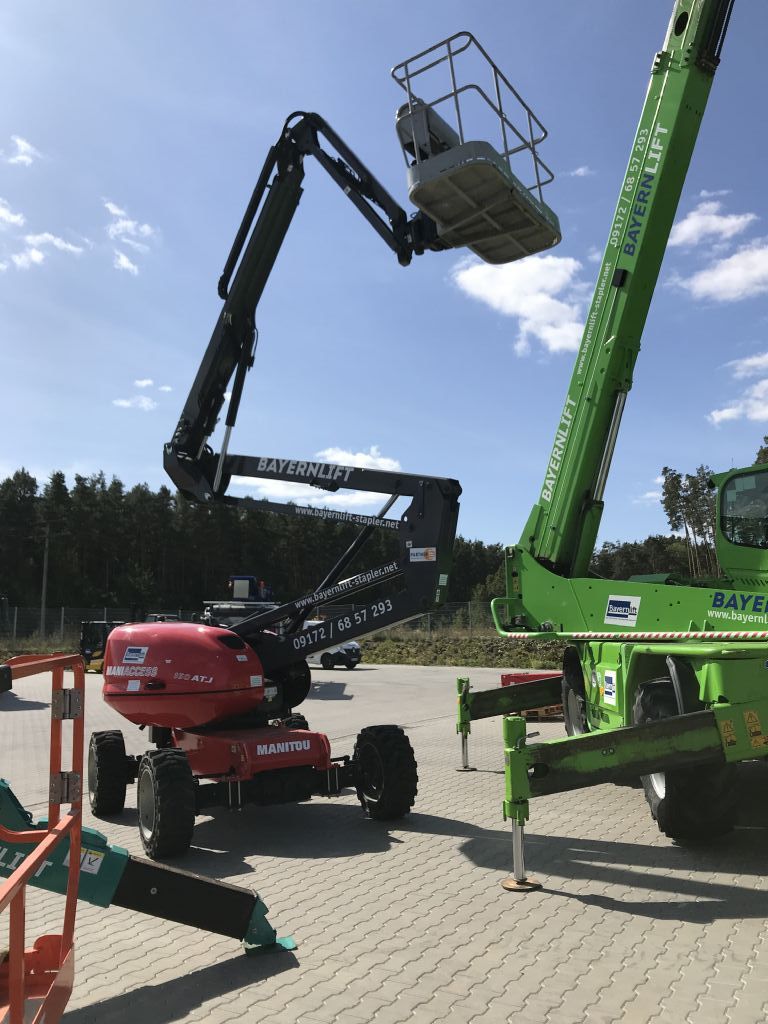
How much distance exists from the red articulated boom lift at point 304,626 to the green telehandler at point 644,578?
1057 mm

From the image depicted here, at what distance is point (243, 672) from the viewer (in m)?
6.74

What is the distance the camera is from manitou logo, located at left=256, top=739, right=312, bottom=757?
6.35 meters

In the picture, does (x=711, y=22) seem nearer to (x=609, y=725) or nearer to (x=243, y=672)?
(x=609, y=725)

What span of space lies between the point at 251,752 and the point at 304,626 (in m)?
1.38

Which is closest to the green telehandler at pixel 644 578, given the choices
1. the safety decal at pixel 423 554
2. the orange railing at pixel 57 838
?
the safety decal at pixel 423 554

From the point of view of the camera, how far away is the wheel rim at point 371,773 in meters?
6.68

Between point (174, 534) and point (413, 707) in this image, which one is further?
point (174, 534)

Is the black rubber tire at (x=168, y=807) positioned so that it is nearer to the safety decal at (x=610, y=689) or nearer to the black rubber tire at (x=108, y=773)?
the black rubber tire at (x=108, y=773)

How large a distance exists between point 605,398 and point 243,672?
4054 mm

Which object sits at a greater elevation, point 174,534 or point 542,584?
point 174,534

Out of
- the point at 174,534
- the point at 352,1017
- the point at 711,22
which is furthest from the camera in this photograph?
the point at 174,534

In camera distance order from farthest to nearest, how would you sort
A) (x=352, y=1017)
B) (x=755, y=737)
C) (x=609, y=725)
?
1. (x=609, y=725)
2. (x=755, y=737)
3. (x=352, y=1017)

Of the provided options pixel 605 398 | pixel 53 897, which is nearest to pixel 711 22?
pixel 605 398

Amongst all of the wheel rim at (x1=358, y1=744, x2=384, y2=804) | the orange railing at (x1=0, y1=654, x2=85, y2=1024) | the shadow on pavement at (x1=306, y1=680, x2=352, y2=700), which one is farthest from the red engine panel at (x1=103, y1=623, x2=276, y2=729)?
the shadow on pavement at (x1=306, y1=680, x2=352, y2=700)
